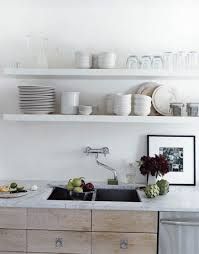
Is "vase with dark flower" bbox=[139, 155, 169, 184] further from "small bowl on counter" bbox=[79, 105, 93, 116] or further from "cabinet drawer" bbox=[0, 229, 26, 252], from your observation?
"cabinet drawer" bbox=[0, 229, 26, 252]

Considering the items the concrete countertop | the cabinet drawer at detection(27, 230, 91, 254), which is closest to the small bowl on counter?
the concrete countertop

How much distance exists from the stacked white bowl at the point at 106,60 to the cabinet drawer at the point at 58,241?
1.24 m

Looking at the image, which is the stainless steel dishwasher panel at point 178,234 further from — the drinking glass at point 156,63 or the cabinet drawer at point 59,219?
the drinking glass at point 156,63

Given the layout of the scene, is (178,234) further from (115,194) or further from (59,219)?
(59,219)

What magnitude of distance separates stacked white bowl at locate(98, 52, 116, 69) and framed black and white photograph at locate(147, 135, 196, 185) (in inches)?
29.1

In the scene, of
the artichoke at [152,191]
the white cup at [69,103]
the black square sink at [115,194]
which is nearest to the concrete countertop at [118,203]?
the artichoke at [152,191]

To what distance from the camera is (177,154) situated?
290 cm

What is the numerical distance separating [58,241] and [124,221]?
460 mm

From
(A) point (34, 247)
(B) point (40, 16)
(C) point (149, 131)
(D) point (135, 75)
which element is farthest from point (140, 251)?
(B) point (40, 16)

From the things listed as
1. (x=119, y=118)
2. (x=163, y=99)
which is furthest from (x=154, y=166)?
(x=163, y=99)

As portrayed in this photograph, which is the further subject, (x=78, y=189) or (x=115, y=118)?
(x=115, y=118)

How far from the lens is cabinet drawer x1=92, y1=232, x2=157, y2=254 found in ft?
7.40

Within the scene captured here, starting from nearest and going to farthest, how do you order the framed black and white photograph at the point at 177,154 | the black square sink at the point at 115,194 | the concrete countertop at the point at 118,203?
the concrete countertop at the point at 118,203 → the black square sink at the point at 115,194 → the framed black and white photograph at the point at 177,154

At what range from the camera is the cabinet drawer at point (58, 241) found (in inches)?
89.7
